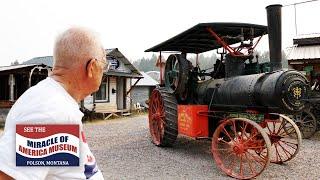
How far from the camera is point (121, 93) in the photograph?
2497cm

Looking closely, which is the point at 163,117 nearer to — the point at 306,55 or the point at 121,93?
the point at 306,55

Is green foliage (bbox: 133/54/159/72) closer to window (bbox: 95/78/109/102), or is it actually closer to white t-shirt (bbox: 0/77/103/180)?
window (bbox: 95/78/109/102)

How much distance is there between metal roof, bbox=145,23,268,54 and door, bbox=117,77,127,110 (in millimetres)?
14203

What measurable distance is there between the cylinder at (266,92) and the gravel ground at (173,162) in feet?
4.29

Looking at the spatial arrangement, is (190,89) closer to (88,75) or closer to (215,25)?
(215,25)

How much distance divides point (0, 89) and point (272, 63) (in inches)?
662

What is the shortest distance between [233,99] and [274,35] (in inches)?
57.0

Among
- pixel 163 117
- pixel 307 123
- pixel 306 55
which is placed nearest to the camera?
pixel 163 117

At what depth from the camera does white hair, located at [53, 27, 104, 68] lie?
159 centimetres

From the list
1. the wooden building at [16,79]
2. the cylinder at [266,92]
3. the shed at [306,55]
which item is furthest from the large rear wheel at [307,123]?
the wooden building at [16,79]

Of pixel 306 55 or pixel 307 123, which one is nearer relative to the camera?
pixel 307 123

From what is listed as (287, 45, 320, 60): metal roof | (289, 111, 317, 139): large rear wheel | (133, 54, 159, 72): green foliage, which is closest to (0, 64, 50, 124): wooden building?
(287, 45, 320, 60): metal roof

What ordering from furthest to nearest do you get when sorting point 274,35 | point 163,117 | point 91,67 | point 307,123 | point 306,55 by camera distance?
point 306,55 < point 307,123 < point 163,117 < point 274,35 < point 91,67

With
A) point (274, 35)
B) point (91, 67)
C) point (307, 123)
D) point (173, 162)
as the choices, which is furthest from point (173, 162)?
point (91, 67)
